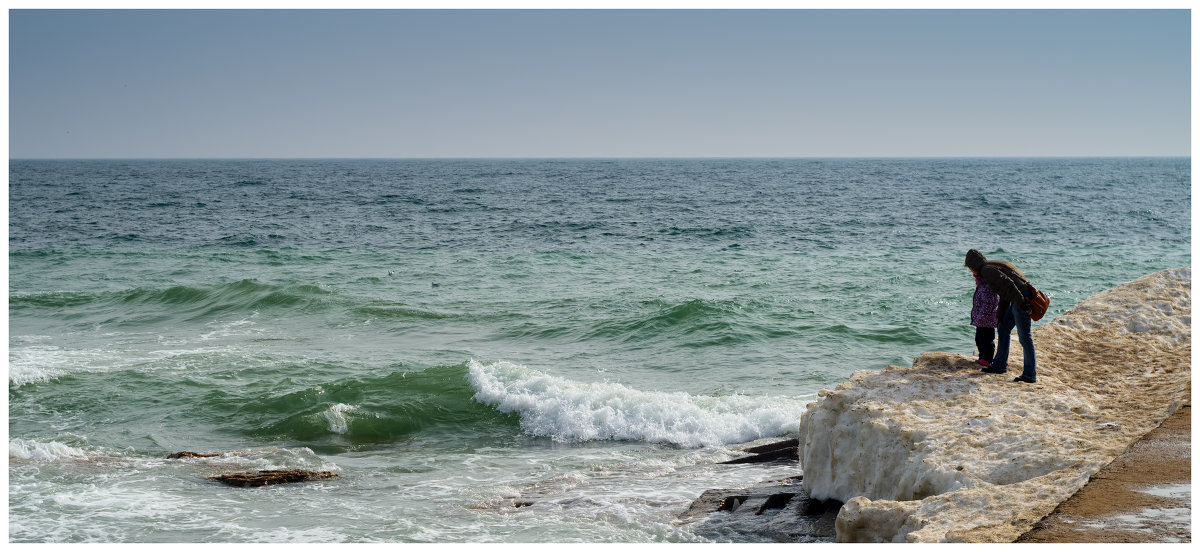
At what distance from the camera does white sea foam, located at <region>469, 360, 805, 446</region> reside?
452 inches

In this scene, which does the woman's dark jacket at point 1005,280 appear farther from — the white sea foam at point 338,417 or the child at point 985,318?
the white sea foam at point 338,417

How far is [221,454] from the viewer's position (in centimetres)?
1052

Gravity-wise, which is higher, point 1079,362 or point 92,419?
point 1079,362

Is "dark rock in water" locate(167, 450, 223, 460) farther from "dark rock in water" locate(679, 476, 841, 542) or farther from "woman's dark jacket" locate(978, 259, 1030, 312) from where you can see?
"woman's dark jacket" locate(978, 259, 1030, 312)

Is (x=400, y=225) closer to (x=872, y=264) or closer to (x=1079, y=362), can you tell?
(x=872, y=264)

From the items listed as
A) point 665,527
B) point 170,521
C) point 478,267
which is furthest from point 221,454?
point 478,267

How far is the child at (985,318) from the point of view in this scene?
8.16 m

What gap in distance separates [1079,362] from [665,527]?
4.14 metres

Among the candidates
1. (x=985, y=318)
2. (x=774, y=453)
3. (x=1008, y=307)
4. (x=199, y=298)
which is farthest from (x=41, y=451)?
(x=199, y=298)

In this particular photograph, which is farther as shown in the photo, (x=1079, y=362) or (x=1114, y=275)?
(x=1114, y=275)

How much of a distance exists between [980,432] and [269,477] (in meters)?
6.56

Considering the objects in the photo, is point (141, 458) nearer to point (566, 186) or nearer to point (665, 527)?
point (665, 527)
